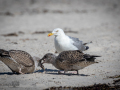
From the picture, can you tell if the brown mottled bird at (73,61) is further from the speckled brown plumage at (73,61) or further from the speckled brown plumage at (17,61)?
the speckled brown plumage at (17,61)

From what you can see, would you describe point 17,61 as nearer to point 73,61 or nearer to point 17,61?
point 17,61

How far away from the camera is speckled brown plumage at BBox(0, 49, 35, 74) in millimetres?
6242

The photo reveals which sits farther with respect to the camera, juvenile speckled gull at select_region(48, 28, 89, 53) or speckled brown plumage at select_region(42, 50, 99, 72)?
juvenile speckled gull at select_region(48, 28, 89, 53)

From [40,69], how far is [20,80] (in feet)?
5.01

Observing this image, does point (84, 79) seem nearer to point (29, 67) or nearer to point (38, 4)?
point (29, 67)

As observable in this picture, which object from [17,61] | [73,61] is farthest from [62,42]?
[17,61]

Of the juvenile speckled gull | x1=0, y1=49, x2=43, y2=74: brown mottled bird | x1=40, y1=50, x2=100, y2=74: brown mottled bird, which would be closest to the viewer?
x1=0, y1=49, x2=43, y2=74: brown mottled bird

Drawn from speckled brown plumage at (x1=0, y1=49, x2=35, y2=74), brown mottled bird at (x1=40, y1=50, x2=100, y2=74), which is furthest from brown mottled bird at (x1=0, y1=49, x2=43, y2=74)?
brown mottled bird at (x1=40, y1=50, x2=100, y2=74)

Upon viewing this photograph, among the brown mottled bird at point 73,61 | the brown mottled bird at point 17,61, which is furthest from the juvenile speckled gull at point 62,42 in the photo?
the brown mottled bird at point 17,61

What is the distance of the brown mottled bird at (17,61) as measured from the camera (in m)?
6.24

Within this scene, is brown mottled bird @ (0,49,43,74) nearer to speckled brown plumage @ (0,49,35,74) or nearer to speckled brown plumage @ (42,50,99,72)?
speckled brown plumage @ (0,49,35,74)

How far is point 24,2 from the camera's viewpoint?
3117 cm

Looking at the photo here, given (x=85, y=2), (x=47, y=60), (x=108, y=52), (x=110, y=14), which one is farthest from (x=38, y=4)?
(x=47, y=60)

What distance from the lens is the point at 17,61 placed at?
Result: 6312 millimetres
